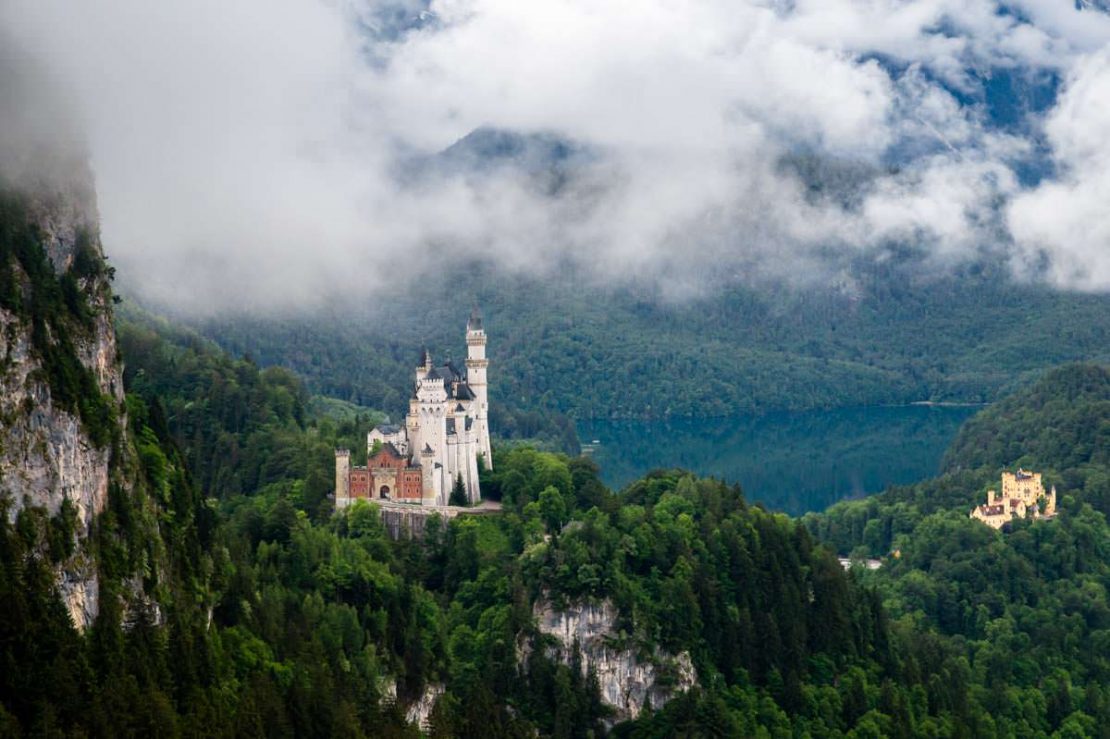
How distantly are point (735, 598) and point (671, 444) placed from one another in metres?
118

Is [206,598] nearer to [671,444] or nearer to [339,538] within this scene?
[339,538]

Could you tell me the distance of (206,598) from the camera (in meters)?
56.6

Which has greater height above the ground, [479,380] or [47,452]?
[479,380]

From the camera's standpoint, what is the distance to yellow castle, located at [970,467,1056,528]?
110625 millimetres

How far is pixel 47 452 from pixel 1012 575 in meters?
65.4

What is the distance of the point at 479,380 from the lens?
287 feet

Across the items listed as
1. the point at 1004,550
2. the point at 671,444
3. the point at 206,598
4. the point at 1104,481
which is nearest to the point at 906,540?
the point at 1004,550

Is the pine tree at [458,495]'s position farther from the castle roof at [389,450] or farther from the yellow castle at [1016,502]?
the yellow castle at [1016,502]

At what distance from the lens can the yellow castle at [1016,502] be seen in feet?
363

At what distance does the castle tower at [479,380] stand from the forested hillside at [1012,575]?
2035 cm

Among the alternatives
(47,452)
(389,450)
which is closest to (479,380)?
(389,450)

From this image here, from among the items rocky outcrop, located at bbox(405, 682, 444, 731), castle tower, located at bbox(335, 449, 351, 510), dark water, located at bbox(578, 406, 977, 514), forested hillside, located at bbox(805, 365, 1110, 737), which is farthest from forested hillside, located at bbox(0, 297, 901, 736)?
dark water, located at bbox(578, 406, 977, 514)

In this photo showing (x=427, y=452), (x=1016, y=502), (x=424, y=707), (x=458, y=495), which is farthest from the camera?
(x=1016, y=502)

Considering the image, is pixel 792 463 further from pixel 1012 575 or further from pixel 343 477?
pixel 343 477
